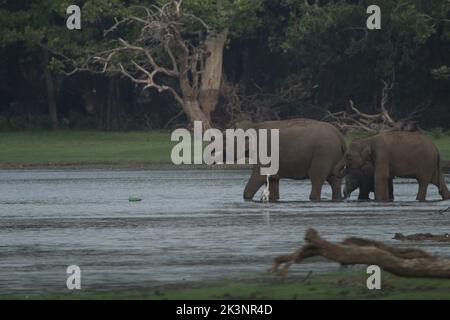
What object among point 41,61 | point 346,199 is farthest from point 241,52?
point 346,199

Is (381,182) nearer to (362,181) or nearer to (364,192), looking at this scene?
(362,181)

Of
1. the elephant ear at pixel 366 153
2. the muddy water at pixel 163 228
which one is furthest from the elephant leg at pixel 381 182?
the muddy water at pixel 163 228

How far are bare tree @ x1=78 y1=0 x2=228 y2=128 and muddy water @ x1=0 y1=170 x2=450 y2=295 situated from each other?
14.9 meters

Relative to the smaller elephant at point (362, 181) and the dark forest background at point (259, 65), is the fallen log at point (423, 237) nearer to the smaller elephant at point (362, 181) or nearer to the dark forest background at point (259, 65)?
the smaller elephant at point (362, 181)

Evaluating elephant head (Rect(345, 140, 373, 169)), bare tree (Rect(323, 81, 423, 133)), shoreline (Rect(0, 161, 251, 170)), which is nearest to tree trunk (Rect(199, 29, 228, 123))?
bare tree (Rect(323, 81, 423, 133))

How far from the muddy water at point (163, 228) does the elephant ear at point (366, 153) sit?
87cm

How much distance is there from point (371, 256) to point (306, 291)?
3.30 feet

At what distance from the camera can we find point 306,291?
1658 centimetres

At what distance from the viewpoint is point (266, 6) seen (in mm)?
60031

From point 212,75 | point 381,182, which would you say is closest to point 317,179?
point 381,182

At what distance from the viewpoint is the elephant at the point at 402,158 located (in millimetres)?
31484

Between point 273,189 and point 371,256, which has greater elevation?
point 371,256

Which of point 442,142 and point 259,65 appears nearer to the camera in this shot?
point 442,142

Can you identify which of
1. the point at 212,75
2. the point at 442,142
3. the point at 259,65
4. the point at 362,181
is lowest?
the point at 442,142
